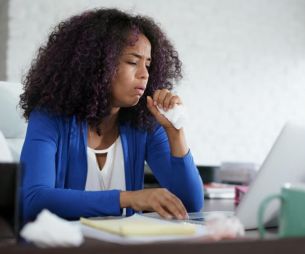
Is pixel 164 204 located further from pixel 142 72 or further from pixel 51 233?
pixel 142 72

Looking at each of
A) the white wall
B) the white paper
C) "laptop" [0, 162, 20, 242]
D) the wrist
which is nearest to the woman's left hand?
the wrist

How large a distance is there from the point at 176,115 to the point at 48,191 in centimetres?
39

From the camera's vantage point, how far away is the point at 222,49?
3.71 metres

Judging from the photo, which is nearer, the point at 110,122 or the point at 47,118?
the point at 47,118

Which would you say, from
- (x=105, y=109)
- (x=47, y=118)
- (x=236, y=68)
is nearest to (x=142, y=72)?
(x=105, y=109)

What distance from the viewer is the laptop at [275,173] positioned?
2.93 ft

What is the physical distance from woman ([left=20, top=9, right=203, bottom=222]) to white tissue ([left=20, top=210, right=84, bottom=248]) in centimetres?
66

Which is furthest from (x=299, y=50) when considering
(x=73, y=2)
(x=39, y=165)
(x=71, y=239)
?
(x=71, y=239)

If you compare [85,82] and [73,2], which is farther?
[73,2]

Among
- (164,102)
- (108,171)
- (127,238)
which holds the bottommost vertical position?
(108,171)

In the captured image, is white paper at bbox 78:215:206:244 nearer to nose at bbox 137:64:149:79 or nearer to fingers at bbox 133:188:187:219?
fingers at bbox 133:188:187:219

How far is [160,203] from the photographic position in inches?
40.1

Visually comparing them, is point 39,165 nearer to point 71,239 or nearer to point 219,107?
point 71,239

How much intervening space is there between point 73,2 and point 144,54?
1777 mm
